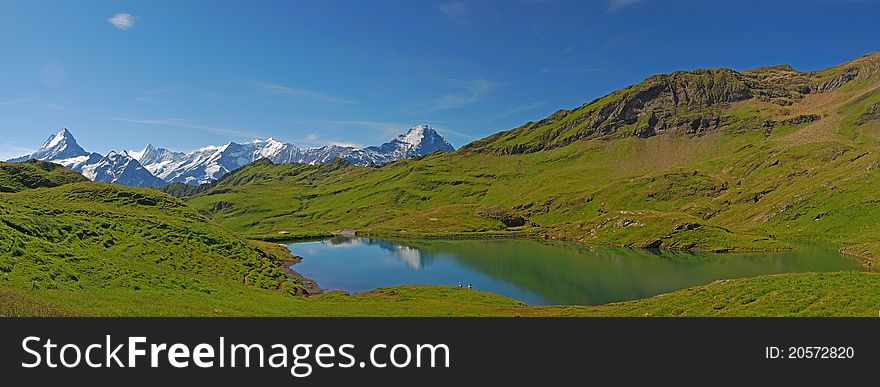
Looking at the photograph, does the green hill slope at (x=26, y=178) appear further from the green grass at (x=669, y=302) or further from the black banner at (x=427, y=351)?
the black banner at (x=427, y=351)

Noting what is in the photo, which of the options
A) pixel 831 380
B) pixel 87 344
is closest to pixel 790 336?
pixel 831 380

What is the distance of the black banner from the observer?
16906 mm

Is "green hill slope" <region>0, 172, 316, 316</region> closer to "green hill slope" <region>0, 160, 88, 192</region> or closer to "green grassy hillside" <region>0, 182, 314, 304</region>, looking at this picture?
"green grassy hillside" <region>0, 182, 314, 304</region>

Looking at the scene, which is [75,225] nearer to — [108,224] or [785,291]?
[108,224]

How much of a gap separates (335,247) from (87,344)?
183904 mm

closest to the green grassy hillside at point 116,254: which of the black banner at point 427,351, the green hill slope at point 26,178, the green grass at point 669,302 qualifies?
the green grass at point 669,302

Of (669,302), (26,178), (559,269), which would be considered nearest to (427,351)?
(669,302)

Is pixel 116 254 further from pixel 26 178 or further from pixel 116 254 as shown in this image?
Answer: pixel 26 178

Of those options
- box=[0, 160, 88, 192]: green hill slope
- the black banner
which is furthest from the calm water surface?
box=[0, 160, 88, 192]: green hill slope

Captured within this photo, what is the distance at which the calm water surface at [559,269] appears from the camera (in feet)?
307

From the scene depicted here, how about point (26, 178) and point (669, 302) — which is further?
point (26, 178)

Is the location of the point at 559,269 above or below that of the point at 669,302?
below

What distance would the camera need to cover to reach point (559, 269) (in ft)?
401

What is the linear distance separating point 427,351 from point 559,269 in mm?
110906
